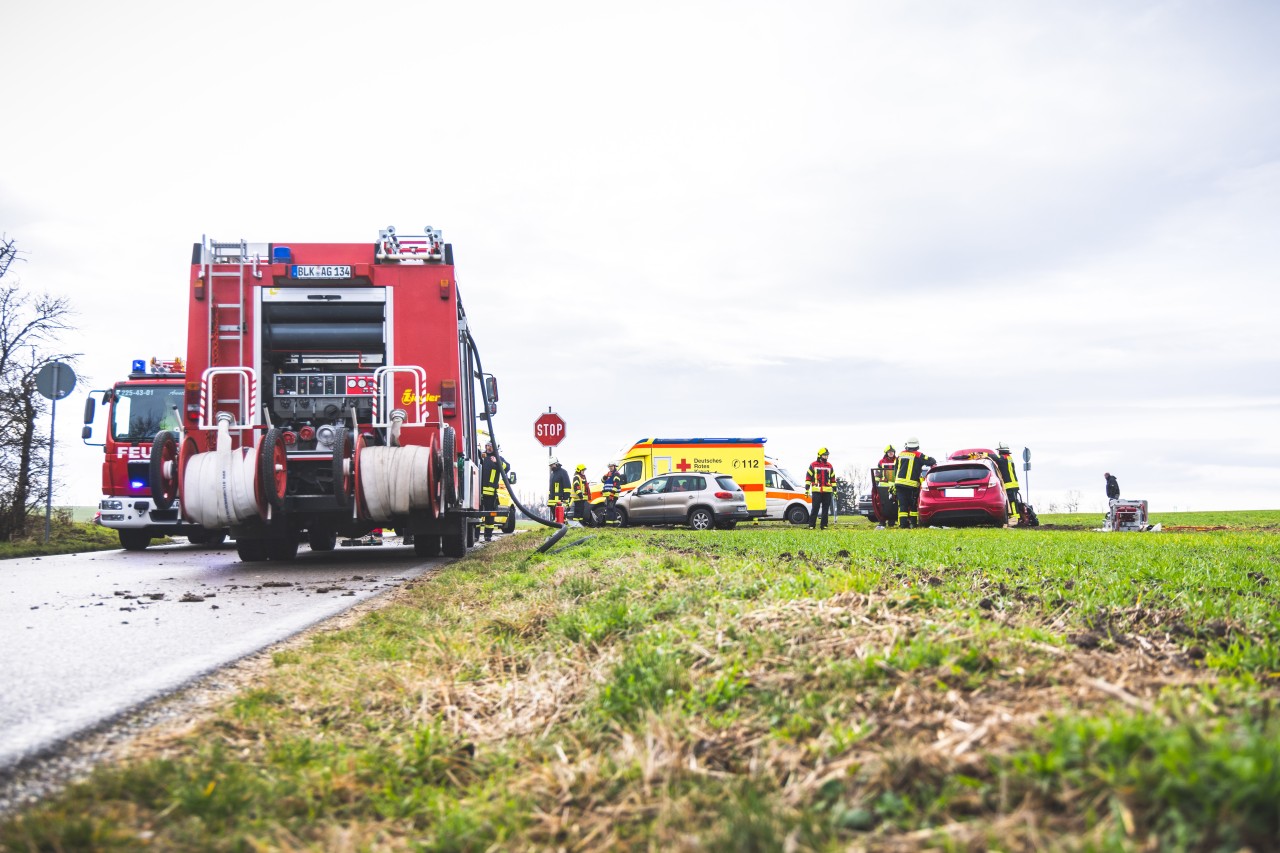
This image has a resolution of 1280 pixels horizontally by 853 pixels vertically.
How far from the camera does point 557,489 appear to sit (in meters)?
24.8

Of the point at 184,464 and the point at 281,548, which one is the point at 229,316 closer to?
the point at 184,464

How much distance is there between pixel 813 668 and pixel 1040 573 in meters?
4.62

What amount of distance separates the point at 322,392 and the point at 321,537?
2.79m

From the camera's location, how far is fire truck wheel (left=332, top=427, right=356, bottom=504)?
10.8 m

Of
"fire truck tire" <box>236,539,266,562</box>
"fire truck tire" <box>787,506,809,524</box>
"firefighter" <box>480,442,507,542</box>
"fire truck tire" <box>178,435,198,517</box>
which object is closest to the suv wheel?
"fire truck tire" <box>787,506,809,524</box>

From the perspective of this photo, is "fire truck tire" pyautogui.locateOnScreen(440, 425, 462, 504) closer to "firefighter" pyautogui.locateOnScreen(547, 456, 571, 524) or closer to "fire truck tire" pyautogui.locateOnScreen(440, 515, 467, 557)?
"fire truck tire" pyautogui.locateOnScreen(440, 515, 467, 557)

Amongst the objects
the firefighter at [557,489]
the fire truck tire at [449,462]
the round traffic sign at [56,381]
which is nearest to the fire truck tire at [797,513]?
the firefighter at [557,489]

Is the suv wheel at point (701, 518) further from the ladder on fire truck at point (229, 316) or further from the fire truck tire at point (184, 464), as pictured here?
the fire truck tire at point (184, 464)

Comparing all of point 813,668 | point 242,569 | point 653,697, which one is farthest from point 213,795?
point 242,569

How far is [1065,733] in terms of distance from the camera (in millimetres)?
2303

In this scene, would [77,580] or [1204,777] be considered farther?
[77,580]

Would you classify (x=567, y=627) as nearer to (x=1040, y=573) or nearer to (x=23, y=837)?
(x=23, y=837)

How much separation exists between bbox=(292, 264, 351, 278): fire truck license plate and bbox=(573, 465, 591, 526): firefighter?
19597 millimetres

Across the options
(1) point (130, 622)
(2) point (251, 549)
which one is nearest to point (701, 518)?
(2) point (251, 549)
